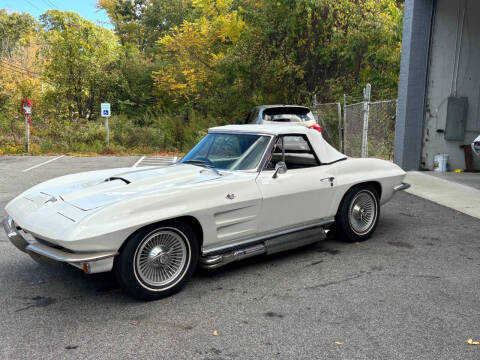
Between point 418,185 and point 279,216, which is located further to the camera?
point 418,185

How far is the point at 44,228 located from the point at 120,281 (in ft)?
2.38

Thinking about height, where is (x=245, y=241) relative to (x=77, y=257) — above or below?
below

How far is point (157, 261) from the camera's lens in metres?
3.39

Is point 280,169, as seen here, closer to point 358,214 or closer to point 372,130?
point 358,214

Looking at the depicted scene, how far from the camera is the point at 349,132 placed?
1351cm

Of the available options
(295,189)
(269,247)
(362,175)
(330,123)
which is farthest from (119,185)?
(330,123)

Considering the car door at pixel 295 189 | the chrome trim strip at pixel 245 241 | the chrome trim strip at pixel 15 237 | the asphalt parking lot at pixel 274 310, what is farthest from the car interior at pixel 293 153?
the chrome trim strip at pixel 15 237

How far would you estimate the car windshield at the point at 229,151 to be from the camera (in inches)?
166

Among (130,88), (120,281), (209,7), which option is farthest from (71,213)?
(209,7)

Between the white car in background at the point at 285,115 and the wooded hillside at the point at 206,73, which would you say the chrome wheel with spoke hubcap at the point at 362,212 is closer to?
the white car in background at the point at 285,115

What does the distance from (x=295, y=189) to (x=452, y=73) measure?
8.37 m

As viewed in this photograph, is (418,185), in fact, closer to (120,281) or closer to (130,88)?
(120,281)

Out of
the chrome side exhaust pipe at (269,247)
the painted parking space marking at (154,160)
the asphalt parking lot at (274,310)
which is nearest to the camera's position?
the asphalt parking lot at (274,310)

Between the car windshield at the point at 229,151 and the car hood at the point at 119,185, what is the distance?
0.19m
